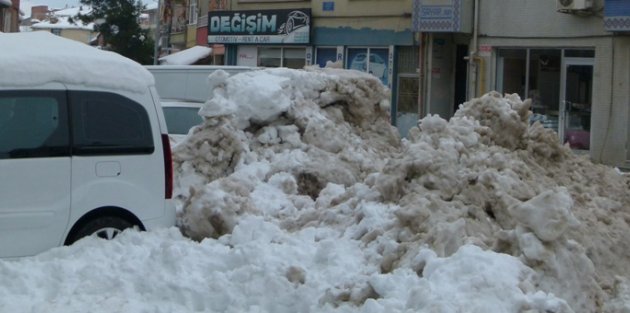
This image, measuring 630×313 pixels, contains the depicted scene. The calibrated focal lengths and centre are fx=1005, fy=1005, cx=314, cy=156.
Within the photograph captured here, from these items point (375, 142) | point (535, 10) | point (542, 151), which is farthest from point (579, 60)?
point (542, 151)

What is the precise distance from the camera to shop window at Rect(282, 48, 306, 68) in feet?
103

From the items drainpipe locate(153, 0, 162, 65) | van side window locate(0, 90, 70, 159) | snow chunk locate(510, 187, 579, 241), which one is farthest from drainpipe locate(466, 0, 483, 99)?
snow chunk locate(510, 187, 579, 241)

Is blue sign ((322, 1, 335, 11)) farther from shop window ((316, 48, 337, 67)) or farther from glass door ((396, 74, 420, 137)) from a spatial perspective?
→ glass door ((396, 74, 420, 137))

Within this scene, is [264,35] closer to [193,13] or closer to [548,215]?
[193,13]

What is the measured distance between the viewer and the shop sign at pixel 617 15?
75.4ft

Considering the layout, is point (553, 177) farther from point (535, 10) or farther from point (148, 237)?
point (535, 10)

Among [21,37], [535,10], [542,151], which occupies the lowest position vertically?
[542,151]

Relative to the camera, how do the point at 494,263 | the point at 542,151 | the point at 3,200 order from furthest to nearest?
the point at 542,151
the point at 3,200
the point at 494,263

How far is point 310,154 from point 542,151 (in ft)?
7.76

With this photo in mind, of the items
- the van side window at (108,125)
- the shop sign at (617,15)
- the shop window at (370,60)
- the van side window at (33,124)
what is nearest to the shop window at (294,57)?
the shop window at (370,60)

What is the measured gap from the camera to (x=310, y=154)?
10.1 meters

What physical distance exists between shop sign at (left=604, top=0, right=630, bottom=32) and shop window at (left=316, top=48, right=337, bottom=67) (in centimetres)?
945

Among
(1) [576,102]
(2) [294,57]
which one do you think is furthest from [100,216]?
(2) [294,57]

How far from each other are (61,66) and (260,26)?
80.4 ft
